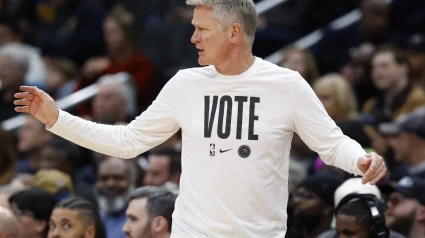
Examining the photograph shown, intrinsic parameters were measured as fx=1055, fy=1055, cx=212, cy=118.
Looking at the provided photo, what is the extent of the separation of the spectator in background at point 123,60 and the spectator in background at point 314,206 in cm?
397

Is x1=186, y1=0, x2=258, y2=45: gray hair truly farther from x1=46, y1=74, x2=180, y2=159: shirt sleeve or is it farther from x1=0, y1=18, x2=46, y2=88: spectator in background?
x1=0, y1=18, x2=46, y2=88: spectator in background

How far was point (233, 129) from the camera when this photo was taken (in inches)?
196

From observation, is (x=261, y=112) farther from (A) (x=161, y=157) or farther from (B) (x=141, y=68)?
(B) (x=141, y=68)

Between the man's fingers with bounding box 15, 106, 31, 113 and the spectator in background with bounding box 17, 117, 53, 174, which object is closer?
the man's fingers with bounding box 15, 106, 31, 113

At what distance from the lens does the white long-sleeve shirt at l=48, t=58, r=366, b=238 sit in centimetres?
492

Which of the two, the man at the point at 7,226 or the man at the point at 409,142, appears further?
the man at the point at 409,142

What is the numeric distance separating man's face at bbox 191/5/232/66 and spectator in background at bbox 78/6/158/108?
20.0 feet

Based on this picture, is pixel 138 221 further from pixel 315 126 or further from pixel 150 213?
pixel 315 126

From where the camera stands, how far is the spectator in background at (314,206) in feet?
24.3

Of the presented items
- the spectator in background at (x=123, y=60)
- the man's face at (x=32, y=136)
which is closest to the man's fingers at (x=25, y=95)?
the man's face at (x=32, y=136)

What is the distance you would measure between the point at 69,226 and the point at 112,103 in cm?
→ 357

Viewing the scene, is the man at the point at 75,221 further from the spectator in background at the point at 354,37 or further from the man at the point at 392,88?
the spectator in background at the point at 354,37

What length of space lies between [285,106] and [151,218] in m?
2.07

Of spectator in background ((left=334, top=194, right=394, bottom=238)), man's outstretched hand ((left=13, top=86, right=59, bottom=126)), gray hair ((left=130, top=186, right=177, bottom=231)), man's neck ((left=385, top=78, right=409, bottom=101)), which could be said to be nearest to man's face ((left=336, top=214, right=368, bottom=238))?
spectator in background ((left=334, top=194, right=394, bottom=238))
